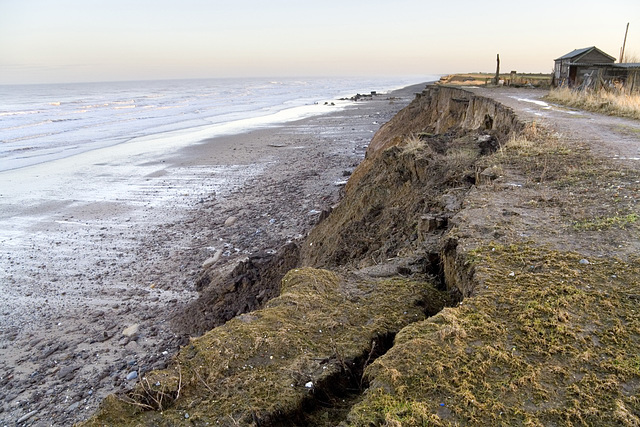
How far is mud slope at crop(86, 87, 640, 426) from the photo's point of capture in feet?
7.59

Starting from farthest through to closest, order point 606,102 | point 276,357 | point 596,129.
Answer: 1. point 606,102
2. point 596,129
3. point 276,357

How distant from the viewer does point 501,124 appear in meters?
11.7

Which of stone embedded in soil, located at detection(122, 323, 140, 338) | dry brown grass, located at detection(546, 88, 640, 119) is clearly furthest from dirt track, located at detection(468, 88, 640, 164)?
stone embedded in soil, located at detection(122, 323, 140, 338)

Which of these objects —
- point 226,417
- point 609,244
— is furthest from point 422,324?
point 609,244

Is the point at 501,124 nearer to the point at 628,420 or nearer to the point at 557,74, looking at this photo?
the point at 628,420

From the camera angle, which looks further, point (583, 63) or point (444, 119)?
point (583, 63)

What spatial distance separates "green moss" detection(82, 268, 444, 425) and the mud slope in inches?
0.4

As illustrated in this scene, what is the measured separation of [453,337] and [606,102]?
14.4m

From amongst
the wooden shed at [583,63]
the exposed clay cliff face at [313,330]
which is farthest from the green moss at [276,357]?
the wooden shed at [583,63]

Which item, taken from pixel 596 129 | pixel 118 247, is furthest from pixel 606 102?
pixel 118 247

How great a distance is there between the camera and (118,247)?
9.93 metres

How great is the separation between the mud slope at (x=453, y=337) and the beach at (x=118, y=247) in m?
3.25

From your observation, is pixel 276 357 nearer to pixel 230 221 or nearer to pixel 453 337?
pixel 453 337

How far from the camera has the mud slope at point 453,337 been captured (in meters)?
2.31
